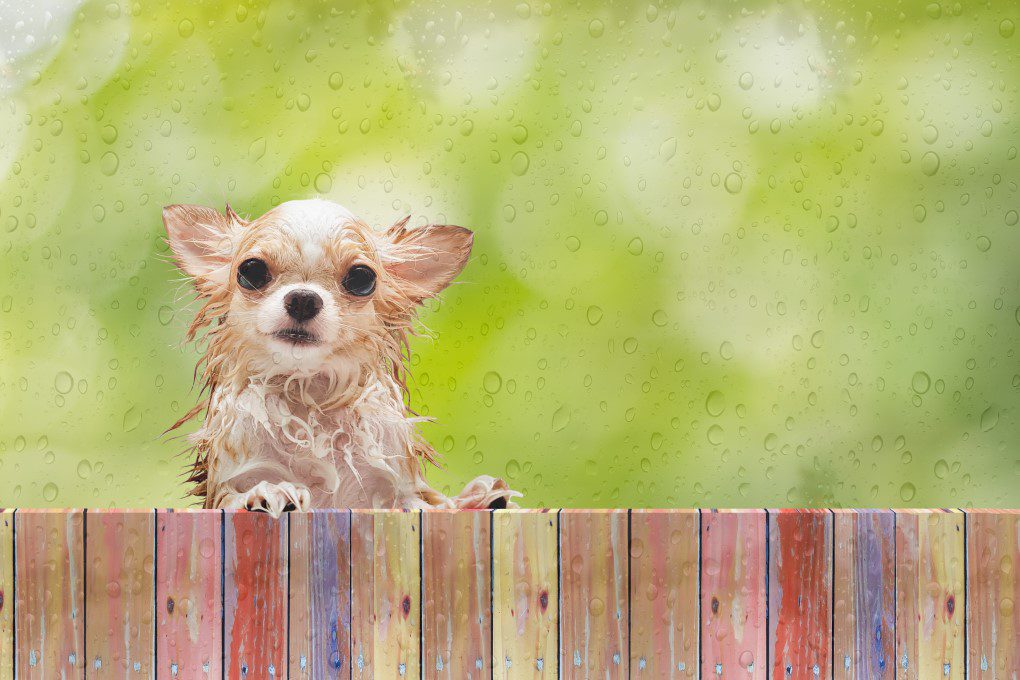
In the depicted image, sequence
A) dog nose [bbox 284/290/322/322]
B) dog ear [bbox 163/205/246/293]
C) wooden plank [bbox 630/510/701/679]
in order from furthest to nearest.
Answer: dog ear [bbox 163/205/246/293]
dog nose [bbox 284/290/322/322]
wooden plank [bbox 630/510/701/679]

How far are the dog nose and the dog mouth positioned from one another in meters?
0.03

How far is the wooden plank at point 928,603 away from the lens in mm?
1468

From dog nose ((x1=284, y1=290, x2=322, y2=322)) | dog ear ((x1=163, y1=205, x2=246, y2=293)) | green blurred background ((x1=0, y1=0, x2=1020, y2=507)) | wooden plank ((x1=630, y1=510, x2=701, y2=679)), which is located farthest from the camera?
green blurred background ((x1=0, y1=0, x2=1020, y2=507))

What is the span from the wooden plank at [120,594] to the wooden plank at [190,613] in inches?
1.0

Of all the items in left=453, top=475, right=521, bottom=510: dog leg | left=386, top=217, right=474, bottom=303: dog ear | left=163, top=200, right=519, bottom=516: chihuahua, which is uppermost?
left=386, top=217, right=474, bottom=303: dog ear

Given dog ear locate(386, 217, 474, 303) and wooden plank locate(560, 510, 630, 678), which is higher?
dog ear locate(386, 217, 474, 303)

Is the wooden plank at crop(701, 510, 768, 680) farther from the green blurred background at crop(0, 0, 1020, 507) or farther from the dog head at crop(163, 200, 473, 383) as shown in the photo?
the dog head at crop(163, 200, 473, 383)

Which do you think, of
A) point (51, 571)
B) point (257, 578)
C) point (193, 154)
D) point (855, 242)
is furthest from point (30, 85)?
point (855, 242)

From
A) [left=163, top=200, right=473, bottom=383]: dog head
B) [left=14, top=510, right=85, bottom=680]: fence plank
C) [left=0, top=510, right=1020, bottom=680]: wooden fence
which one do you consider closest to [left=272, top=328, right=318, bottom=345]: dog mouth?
[left=163, top=200, right=473, bottom=383]: dog head

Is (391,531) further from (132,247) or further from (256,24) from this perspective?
(256,24)

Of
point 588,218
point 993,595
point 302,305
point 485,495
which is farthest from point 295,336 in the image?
point 993,595

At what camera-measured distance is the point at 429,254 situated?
191 cm

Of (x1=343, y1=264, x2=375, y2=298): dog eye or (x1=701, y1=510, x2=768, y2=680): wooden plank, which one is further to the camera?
(x1=343, y1=264, x2=375, y2=298): dog eye

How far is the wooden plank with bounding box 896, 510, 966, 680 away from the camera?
1.47 metres
